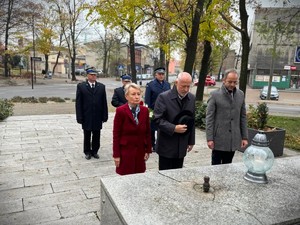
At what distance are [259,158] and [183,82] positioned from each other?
1.26 m

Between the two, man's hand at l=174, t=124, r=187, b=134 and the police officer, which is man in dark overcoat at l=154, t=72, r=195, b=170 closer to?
man's hand at l=174, t=124, r=187, b=134

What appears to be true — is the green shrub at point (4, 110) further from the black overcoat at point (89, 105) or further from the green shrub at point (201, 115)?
the green shrub at point (201, 115)

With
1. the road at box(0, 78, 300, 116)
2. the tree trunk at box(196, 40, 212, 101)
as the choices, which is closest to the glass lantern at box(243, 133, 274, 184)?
the tree trunk at box(196, 40, 212, 101)

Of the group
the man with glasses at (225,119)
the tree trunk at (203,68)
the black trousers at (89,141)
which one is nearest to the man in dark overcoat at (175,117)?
the man with glasses at (225,119)

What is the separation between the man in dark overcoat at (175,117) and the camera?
3311 mm

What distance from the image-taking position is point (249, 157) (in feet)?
8.25

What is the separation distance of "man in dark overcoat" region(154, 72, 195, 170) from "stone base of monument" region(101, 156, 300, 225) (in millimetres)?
649

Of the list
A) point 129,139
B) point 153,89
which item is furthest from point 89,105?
point 129,139

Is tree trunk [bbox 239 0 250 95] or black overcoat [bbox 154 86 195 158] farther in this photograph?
tree trunk [bbox 239 0 250 95]

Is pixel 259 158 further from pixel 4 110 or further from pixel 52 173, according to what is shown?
pixel 4 110

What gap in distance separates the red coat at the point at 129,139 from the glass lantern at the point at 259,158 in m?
1.37

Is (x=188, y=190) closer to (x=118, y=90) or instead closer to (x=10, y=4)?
(x=118, y=90)

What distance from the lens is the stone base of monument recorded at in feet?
6.31

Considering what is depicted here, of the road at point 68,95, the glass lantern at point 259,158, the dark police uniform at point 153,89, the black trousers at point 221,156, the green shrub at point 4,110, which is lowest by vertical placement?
the road at point 68,95
